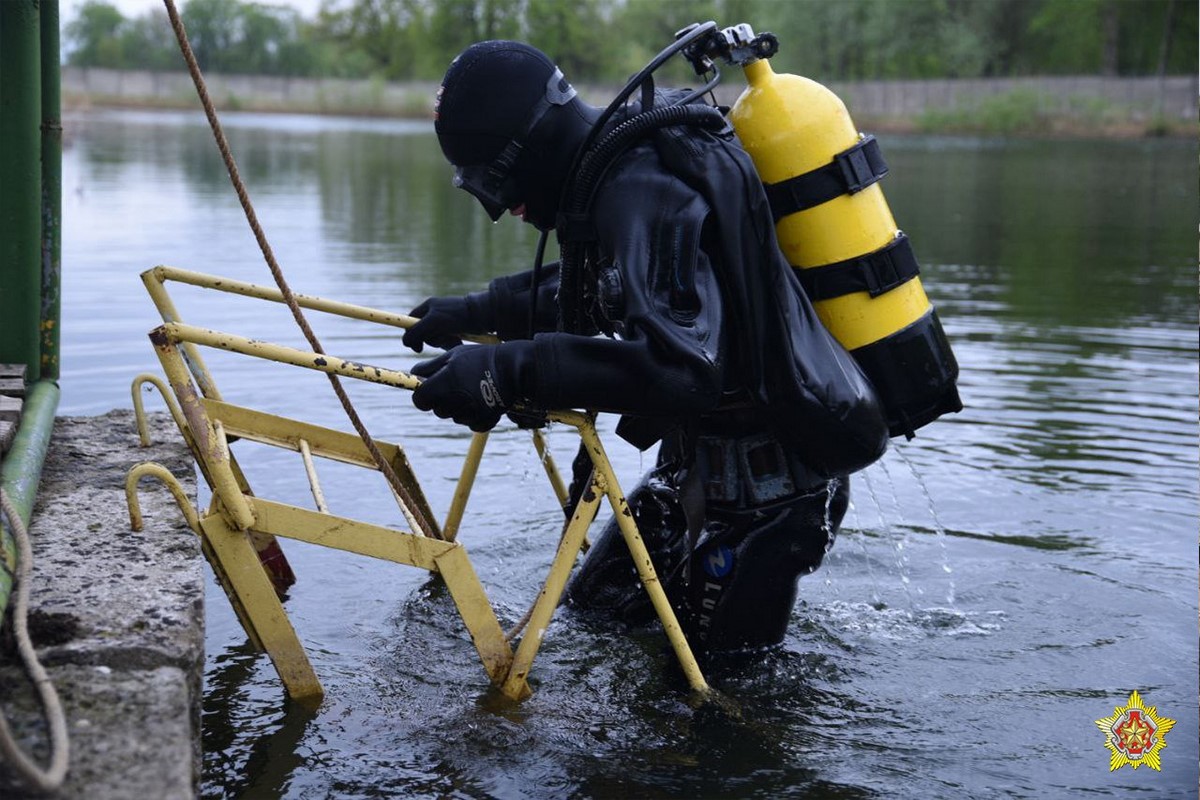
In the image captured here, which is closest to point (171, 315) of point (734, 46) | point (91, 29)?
point (734, 46)

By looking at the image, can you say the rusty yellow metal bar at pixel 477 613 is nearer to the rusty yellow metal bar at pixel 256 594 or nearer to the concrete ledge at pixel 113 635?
the rusty yellow metal bar at pixel 256 594

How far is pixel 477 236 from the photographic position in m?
16.5

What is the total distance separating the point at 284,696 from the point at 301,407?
3.66 m

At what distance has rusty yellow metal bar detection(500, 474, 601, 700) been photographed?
11.9 ft

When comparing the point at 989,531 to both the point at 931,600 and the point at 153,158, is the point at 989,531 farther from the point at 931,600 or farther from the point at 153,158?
the point at 153,158

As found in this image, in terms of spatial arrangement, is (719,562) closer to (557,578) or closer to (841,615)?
(557,578)

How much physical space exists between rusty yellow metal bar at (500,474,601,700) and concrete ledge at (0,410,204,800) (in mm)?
908

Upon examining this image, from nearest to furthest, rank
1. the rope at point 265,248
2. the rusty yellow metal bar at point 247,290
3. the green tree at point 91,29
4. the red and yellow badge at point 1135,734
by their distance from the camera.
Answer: the rope at point 265,248 < the red and yellow badge at point 1135,734 < the rusty yellow metal bar at point 247,290 < the green tree at point 91,29

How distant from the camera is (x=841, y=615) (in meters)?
4.95

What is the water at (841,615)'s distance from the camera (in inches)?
149

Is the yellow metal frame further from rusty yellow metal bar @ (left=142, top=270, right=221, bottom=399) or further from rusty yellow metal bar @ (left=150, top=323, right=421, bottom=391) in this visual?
rusty yellow metal bar @ (left=142, top=270, right=221, bottom=399)

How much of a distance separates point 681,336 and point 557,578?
2.65 ft

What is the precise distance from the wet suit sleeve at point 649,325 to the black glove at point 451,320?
3.60ft

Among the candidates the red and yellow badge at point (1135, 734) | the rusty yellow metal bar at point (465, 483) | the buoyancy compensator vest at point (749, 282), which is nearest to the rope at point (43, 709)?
the buoyancy compensator vest at point (749, 282)
